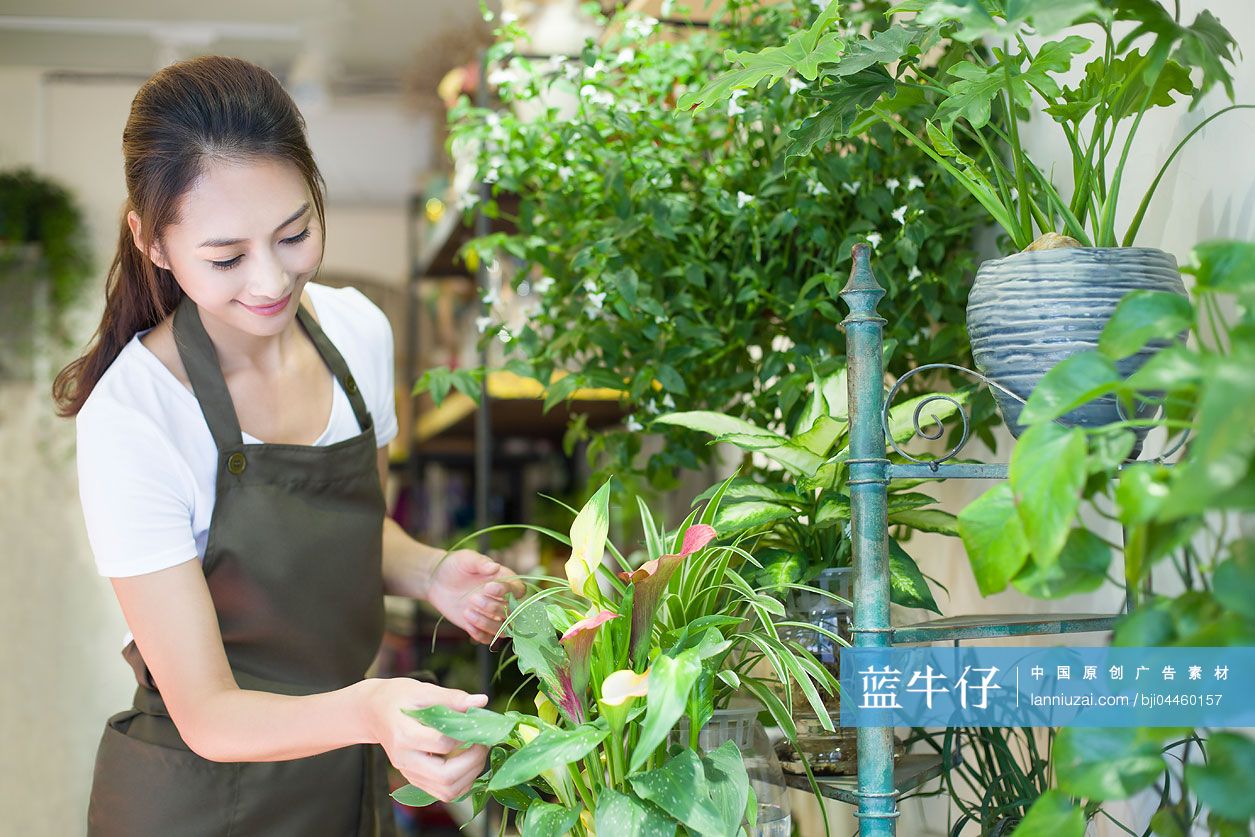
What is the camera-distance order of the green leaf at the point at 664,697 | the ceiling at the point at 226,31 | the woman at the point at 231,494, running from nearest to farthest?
the green leaf at the point at 664,697
the woman at the point at 231,494
the ceiling at the point at 226,31

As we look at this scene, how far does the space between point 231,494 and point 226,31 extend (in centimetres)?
350

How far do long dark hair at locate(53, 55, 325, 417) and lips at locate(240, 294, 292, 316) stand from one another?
11cm

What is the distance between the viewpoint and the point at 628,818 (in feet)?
2.47

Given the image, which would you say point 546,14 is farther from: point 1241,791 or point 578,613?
point 1241,791

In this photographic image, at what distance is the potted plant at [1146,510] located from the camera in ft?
1.65

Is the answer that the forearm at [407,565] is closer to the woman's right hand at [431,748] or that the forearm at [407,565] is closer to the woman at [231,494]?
the woman at [231,494]

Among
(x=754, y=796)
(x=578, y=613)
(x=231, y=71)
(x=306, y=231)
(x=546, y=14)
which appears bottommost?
(x=754, y=796)

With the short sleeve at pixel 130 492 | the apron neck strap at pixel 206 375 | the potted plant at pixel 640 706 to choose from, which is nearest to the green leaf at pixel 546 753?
the potted plant at pixel 640 706

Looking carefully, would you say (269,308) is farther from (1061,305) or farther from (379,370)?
(1061,305)

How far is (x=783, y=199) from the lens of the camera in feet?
4.11

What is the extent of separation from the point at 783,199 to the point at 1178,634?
78 centimetres

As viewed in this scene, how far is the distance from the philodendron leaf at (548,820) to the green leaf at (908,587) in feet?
1.07

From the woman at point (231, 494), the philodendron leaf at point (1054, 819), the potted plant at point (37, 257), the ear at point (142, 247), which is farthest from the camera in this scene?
the potted plant at point (37, 257)

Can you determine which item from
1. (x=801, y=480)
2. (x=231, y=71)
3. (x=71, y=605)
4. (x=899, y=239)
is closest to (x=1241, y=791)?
(x=801, y=480)
